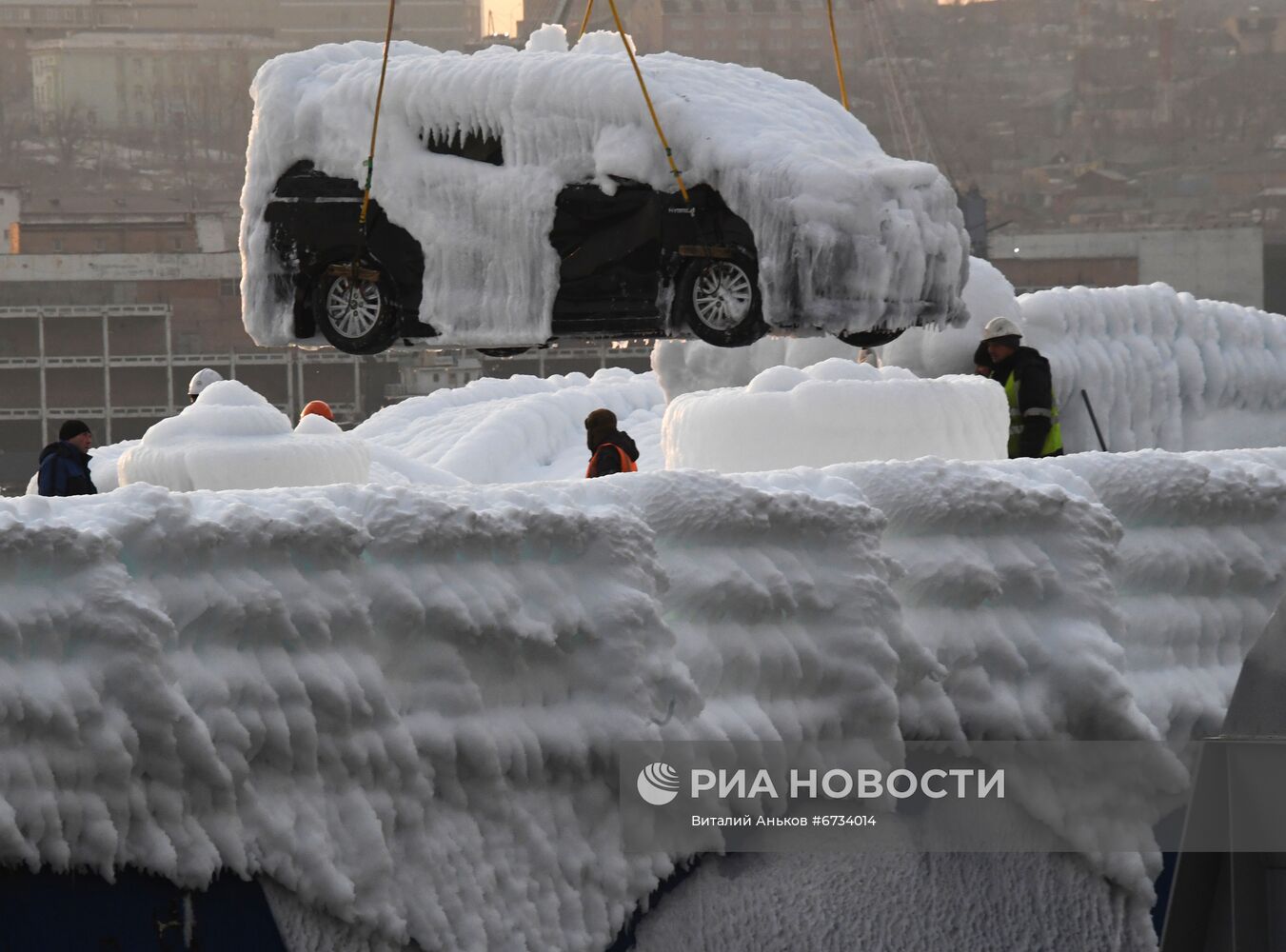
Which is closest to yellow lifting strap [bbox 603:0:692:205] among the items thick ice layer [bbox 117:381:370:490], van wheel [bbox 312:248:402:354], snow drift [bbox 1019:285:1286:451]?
van wheel [bbox 312:248:402:354]

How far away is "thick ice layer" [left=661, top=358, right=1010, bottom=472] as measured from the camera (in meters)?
10.1

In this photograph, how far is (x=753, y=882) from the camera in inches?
242

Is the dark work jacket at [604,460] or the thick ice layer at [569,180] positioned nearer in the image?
the dark work jacket at [604,460]

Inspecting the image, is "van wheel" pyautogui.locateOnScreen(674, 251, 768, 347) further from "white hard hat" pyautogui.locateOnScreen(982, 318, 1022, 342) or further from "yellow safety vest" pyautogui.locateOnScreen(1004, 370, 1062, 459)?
"yellow safety vest" pyautogui.locateOnScreen(1004, 370, 1062, 459)

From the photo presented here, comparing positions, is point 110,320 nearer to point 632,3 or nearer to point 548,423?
point 632,3

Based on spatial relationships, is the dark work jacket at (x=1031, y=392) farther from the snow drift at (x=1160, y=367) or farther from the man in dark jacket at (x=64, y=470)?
the man in dark jacket at (x=64, y=470)

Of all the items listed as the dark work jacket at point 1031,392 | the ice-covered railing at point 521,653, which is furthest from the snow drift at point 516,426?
the ice-covered railing at point 521,653

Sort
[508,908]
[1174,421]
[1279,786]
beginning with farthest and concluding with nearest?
[1174,421]
[508,908]
[1279,786]

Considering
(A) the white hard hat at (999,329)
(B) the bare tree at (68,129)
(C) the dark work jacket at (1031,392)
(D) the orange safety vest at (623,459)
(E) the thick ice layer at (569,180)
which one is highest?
(E) the thick ice layer at (569,180)

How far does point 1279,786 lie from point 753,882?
2.67 m

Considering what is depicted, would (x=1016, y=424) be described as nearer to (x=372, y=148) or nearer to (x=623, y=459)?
(x=623, y=459)

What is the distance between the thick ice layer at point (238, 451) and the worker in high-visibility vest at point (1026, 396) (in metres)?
3.53

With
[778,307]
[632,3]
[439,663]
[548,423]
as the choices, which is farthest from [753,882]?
[632,3]

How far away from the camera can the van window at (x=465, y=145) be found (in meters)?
12.3
